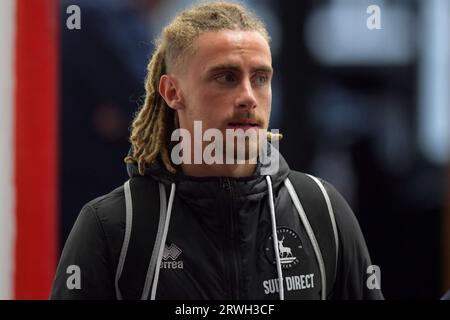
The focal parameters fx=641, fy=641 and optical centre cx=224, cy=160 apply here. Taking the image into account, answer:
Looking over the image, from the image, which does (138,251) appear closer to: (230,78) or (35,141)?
(230,78)

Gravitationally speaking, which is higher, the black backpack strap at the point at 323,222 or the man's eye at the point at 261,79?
the man's eye at the point at 261,79

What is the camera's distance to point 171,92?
1298mm

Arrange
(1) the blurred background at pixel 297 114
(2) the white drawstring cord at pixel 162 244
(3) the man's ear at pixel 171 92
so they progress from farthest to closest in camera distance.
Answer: (1) the blurred background at pixel 297 114
(3) the man's ear at pixel 171 92
(2) the white drawstring cord at pixel 162 244

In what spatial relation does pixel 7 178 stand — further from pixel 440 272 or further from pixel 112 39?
pixel 440 272

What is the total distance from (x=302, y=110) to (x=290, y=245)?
1.44ft

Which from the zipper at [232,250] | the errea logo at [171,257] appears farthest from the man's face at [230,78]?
the errea logo at [171,257]

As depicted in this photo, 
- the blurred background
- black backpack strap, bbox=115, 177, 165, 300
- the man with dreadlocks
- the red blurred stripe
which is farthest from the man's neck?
the red blurred stripe

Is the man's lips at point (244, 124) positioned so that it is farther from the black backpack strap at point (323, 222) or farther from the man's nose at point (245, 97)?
the black backpack strap at point (323, 222)

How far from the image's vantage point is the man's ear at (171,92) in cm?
128

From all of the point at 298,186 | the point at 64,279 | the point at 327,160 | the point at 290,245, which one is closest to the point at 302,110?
the point at 327,160

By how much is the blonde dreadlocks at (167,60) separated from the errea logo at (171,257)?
15 centimetres

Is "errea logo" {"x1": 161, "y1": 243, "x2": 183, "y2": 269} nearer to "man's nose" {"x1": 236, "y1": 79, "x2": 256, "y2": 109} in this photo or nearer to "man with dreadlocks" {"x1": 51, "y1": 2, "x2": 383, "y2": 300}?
"man with dreadlocks" {"x1": 51, "y1": 2, "x2": 383, "y2": 300}

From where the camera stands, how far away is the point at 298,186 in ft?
4.23
